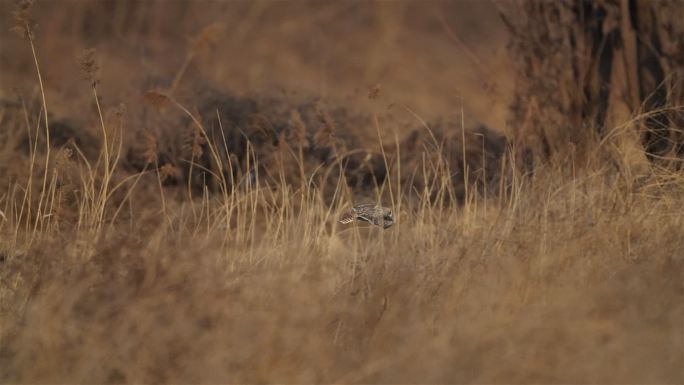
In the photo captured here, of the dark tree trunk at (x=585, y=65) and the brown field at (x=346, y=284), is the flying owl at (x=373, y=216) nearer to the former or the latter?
the brown field at (x=346, y=284)

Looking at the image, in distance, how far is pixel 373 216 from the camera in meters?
4.28

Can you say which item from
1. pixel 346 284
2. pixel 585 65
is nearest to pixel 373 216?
pixel 346 284

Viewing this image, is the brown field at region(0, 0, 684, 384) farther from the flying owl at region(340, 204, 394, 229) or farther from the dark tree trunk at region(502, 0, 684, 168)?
the dark tree trunk at region(502, 0, 684, 168)

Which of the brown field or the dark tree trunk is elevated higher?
the dark tree trunk

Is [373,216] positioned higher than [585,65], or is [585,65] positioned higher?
[585,65]

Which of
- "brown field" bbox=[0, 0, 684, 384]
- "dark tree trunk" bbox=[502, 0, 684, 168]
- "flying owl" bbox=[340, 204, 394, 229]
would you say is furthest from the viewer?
"dark tree trunk" bbox=[502, 0, 684, 168]

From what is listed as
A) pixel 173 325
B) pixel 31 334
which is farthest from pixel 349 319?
pixel 31 334

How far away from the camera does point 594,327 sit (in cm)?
320

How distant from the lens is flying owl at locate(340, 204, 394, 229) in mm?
4188

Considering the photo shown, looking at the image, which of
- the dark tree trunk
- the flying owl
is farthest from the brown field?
the dark tree trunk

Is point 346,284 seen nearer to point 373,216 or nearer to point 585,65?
point 373,216

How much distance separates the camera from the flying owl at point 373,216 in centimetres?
419

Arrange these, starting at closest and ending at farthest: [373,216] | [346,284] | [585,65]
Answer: [346,284], [373,216], [585,65]

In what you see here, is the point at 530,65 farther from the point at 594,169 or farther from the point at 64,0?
the point at 64,0
